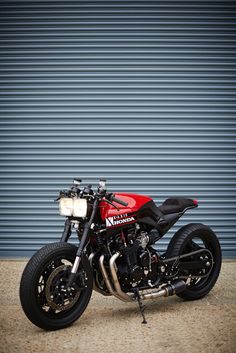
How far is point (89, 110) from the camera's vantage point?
603 centimetres

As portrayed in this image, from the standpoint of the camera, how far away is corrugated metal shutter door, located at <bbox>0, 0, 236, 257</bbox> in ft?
19.8

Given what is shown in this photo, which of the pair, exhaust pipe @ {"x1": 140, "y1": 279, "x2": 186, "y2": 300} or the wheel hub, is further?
exhaust pipe @ {"x1": 140, "y1": 279, "x2": 186, "y2": 300}

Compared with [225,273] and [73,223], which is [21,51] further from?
[225,273]

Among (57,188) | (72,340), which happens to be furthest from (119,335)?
(57,188)

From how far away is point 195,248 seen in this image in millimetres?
4391

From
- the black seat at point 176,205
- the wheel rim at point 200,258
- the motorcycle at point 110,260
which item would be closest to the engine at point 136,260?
the motorcycle at point 110,260

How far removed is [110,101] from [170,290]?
9.99 ft

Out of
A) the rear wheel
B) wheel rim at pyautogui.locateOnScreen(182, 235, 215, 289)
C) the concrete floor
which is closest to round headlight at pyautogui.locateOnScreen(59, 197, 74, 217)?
the concrete floor

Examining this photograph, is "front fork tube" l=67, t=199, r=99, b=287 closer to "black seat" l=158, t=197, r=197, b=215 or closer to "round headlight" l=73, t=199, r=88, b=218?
"round headlight" l=73, t=199, r=88, b=218

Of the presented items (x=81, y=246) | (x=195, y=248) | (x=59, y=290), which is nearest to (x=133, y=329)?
(x=59, y=290)

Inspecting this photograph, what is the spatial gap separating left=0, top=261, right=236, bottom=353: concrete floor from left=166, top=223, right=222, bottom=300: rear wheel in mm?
113

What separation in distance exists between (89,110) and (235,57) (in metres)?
2.24

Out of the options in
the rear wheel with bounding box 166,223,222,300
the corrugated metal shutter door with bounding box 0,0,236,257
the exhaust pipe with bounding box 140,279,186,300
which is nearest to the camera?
the exhaust pipe with bounding box 140,279,186,300

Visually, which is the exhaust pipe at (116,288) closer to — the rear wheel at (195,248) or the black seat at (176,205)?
the rear wheel at (195,248)
